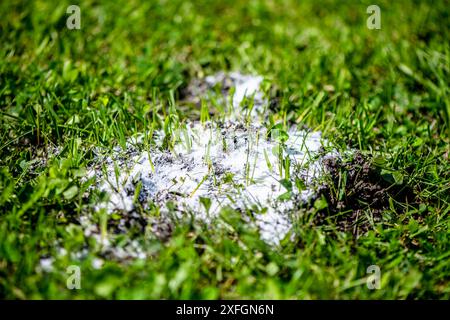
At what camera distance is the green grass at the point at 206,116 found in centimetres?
171

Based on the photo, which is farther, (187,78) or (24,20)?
(24,20)

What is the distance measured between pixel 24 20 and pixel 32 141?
1.46m

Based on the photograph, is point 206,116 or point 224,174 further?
point 206,116

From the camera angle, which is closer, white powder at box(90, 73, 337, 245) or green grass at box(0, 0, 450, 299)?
green grass at box(0, 0, 450, 299)

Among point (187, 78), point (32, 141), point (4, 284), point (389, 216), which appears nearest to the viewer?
point (4, 284)

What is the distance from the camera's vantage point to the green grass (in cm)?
171

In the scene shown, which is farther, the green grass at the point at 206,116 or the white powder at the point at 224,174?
the white powder at the point at 224,174

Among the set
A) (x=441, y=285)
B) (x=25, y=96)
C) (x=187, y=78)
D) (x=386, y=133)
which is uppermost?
(x=187, y=78)

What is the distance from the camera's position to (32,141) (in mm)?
2328

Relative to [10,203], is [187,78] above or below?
above

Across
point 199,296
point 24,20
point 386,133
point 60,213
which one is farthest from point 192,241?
point 24,20

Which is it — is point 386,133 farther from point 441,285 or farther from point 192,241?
point 192,241

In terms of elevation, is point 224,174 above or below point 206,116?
A: below

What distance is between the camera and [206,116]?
2.50m
